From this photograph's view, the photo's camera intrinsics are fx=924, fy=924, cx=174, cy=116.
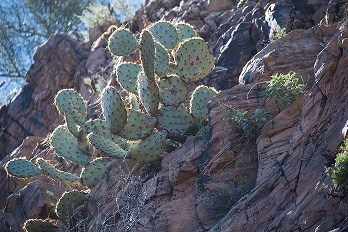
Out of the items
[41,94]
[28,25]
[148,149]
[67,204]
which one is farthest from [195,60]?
[28,25]

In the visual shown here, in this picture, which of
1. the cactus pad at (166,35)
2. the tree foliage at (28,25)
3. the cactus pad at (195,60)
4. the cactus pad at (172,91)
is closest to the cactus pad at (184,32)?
the cactus pad at (166,35)

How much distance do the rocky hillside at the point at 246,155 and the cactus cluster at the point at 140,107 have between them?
29 centimetres

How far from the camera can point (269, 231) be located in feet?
25.3

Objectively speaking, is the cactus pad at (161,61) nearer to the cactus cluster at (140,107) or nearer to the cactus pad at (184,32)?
the cactus cluster at (140,107)

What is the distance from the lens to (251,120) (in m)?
9.87

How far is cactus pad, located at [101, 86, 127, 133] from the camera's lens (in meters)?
11.4

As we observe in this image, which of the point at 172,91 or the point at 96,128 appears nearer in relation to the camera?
the point at 172,91

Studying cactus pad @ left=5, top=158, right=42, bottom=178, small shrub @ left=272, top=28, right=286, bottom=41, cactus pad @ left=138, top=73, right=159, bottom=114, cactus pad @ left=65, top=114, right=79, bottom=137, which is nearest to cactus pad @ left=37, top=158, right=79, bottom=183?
cactus pad @ left=5, top=158, right=42, bottom=178

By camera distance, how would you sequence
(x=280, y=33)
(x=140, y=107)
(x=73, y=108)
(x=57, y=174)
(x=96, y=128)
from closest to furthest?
(x=280, y=33)
(x=96, y=128)
(x=57, y=174)
(x=73, y=108)
(x=140, y=107)

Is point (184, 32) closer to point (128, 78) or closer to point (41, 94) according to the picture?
point (128, 78)

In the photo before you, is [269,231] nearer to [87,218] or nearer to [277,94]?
[277,94]

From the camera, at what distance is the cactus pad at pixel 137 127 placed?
458 inches

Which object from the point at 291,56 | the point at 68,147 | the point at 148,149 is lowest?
the point at 291,56

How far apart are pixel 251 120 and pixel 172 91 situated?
2.49 meters
